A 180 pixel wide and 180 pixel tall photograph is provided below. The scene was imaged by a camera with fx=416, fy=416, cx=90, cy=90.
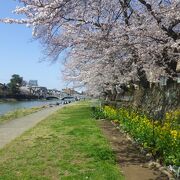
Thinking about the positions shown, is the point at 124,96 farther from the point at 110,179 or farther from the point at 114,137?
the point at 110,179

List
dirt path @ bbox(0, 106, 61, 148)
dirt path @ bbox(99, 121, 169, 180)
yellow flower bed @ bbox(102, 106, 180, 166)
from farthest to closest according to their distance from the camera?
dirt path @ bbox(0, 106, 61, 148), yellow flower bed @ bbox(102, 106, 180, 166), dirt path @ bbox(99, 121, 169, 180)

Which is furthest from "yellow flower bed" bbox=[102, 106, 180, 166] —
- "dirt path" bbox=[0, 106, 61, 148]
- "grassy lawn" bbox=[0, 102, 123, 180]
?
"dirt path" bbox=[0, 106, 61, 148]

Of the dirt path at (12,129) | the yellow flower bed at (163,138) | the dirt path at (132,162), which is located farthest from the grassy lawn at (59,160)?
the dirt path at (12,129)

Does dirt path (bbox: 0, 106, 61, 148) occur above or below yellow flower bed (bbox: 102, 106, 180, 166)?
below

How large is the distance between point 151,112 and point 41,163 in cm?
789

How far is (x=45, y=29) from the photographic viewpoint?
10445mm

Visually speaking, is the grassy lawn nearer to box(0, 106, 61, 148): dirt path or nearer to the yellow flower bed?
the yellow flower bed

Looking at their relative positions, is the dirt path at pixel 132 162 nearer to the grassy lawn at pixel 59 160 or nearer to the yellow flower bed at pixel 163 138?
the grassy lawn at pixel 59 160

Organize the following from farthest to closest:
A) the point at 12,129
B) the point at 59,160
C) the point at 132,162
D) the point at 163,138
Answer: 1. the point at 12,129
2. the point at 59,160
3. the point at 132,162
4. the point at 163,138

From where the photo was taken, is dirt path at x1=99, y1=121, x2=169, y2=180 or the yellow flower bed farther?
the yellow flower bed

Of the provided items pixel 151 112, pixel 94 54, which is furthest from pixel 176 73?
pixel 94 54

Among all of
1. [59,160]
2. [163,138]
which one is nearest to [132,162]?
[163,138]

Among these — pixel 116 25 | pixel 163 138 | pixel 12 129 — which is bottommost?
pixel 12 129

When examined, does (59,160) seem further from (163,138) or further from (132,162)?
(163,138)
